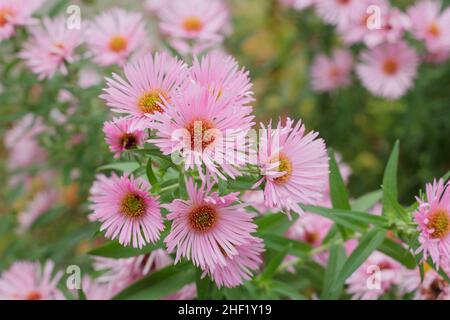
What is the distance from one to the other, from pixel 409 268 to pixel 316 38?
3.40 feet

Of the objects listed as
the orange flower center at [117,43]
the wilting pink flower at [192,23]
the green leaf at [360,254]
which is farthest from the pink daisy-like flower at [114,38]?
the green leaf at [360,254]

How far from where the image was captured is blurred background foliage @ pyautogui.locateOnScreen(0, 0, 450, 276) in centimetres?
147

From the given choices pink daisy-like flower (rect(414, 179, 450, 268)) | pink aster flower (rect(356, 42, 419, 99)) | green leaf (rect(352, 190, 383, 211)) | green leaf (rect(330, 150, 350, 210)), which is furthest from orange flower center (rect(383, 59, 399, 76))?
pink daisy-like flower (rect(414, 179, 450, 268))

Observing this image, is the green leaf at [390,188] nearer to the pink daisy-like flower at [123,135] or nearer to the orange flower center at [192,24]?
the pink daisy-like flower at [123,135]

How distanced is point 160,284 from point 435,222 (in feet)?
1.58

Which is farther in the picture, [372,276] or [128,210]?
[372,276]

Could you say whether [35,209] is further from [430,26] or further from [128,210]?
[430,26]

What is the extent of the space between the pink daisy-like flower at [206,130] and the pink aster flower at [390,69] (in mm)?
980

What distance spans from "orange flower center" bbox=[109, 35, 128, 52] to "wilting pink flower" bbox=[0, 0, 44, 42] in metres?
0.16

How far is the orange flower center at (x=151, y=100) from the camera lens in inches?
34.6

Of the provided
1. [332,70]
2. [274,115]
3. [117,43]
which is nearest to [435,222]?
[117,43]

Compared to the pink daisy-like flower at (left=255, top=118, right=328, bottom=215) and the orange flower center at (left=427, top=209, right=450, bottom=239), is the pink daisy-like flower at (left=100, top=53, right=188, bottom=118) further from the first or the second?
the orange flower center at (left=427, top=209, right=450, bottom=239)

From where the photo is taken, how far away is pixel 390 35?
5.19 feet

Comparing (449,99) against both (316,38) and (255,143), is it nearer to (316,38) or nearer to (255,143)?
(316,38)
